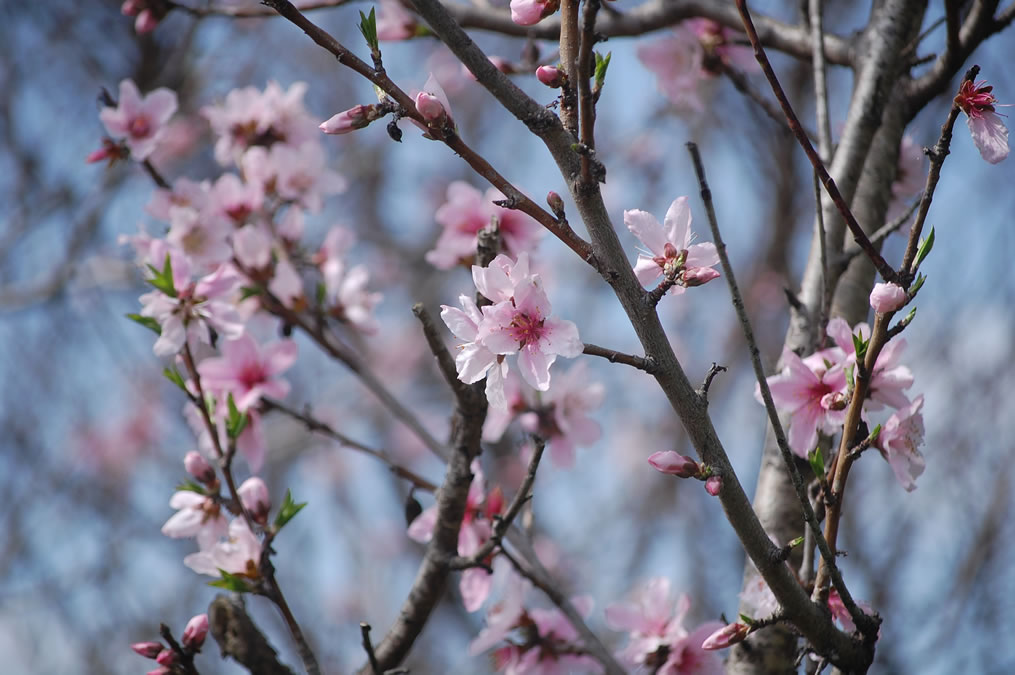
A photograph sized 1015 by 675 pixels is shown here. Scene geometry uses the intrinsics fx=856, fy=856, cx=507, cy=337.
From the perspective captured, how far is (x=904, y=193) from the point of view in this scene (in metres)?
2.26

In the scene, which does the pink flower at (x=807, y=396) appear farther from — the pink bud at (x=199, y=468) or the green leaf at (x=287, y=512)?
the pink bud at (x=199, y=468)

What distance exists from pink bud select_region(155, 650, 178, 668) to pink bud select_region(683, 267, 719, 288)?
1161mm

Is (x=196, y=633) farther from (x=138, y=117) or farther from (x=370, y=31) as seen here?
(x=138, y=117)

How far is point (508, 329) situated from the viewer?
129 centimetres

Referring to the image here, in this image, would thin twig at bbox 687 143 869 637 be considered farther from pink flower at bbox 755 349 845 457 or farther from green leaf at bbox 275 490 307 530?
green leaf at bbox 275 490 307 530

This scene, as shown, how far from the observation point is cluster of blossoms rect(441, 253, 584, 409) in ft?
4.16

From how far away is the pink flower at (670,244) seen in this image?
4.52 feet

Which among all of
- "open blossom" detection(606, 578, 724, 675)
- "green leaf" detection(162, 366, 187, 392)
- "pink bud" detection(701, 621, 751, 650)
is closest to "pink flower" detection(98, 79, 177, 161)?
"green leaf" detection(162, 366, 187, 392)

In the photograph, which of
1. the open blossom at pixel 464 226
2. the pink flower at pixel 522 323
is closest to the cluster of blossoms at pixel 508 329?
the pink flower at pixel 522 323

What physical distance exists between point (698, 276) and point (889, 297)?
0.28 metres

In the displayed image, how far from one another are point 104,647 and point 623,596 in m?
3.55

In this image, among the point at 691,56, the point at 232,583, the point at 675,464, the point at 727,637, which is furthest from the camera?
the point at 691,56

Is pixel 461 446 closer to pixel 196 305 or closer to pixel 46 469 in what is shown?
pixel 196 305

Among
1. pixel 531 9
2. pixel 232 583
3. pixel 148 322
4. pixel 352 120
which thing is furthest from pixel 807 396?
pixel 148 322
